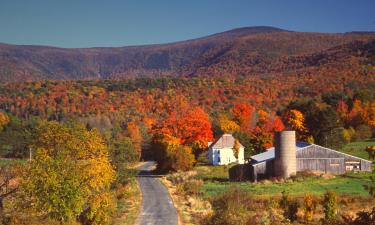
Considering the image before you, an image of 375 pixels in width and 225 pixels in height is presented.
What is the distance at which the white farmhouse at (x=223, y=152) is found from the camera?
262 ft

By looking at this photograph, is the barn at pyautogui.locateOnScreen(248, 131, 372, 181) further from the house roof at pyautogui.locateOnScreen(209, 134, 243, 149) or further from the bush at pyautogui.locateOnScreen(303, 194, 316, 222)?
the bush at pyautogui.locateOnScreen(303, 194, 316, 222)

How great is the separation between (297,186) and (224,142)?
27.9m

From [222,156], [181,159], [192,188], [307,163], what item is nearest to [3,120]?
[222,156]

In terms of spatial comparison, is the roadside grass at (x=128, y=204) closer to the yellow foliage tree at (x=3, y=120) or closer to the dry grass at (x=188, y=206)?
the dry grass at (x=188, y=206)

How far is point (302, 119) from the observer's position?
94.8 m

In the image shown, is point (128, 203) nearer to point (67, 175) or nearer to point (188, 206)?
point (188, 206)

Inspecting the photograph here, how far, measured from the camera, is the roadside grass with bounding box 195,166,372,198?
157ft

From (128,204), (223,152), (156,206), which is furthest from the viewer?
(223,152)

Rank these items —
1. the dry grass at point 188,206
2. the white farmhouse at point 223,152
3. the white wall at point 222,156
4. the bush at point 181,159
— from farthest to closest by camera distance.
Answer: the white wall at point 222,156, the white farmhouse at point 223,152, the bush at point 181,159, the dry grass at point 188,206

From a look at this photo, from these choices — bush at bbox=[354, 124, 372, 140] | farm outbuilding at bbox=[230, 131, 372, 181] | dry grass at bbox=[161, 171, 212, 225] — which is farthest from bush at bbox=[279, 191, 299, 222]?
bush at bbox=[354, 124, 372, 140]

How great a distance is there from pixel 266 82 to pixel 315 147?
325 ft

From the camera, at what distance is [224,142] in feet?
264

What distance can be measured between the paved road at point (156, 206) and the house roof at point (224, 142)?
1984 centimetres

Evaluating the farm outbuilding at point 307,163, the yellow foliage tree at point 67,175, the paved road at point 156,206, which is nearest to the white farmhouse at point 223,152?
the farm outbuilding at point 307,163
